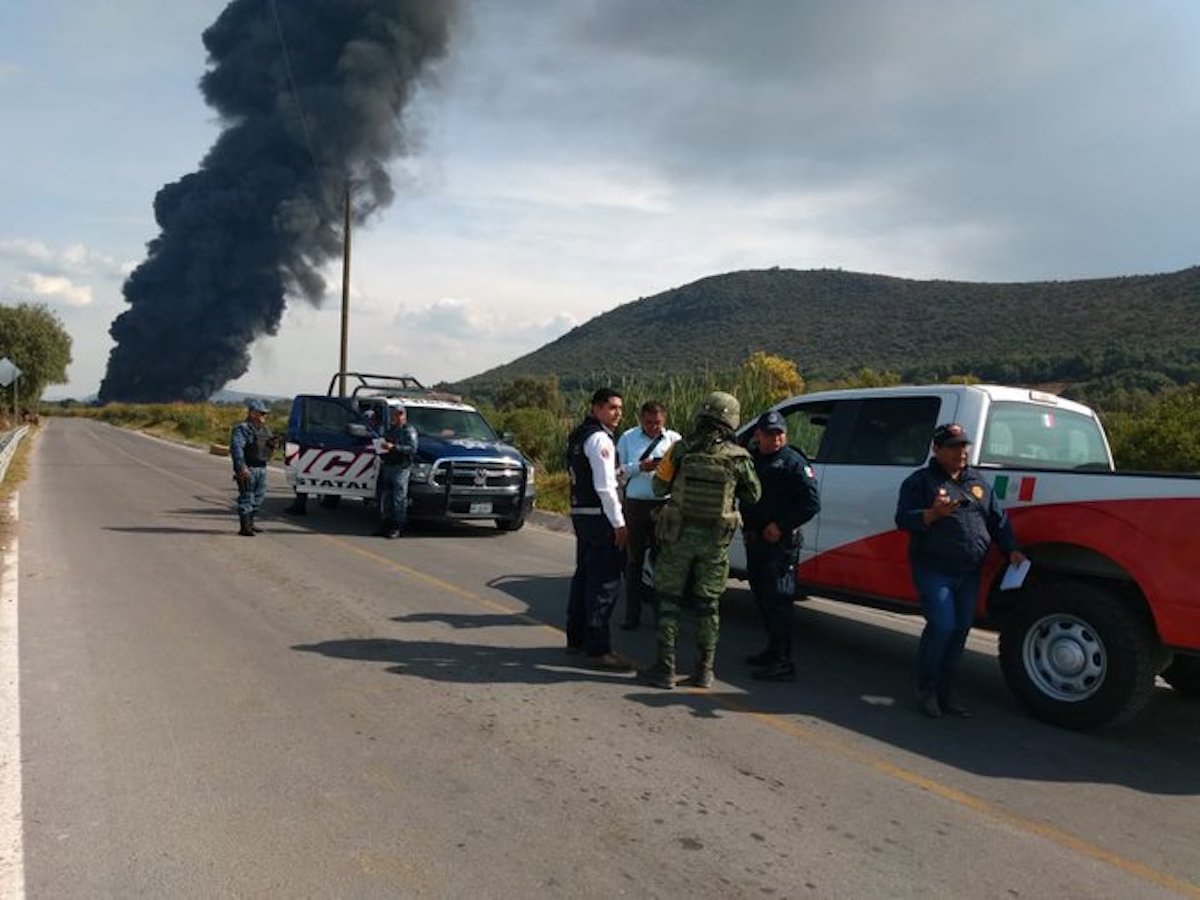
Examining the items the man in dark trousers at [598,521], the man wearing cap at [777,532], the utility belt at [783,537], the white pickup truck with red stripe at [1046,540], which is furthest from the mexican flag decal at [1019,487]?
the man in dark trousers at [598,521]

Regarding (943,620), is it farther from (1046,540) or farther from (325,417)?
(325,417)

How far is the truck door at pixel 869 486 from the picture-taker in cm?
640

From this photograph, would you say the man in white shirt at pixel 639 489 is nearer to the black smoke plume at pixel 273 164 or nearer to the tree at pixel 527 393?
the tree at pixel 527 393

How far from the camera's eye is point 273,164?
74.2 m

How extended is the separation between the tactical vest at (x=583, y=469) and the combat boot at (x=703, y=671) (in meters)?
1.14

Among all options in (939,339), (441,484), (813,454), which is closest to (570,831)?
(813,454)

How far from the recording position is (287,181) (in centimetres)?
7381

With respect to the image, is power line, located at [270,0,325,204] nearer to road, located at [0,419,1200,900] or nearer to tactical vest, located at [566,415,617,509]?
road, located at [0,419,1200,900]

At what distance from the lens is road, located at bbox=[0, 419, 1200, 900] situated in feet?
11.4

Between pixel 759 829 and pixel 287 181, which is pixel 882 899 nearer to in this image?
pixel 759 829

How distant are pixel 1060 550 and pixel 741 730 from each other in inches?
83.7

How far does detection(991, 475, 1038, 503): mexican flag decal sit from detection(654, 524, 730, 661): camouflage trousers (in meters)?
1.65

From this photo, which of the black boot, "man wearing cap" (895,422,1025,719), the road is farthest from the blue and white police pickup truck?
"man wearing cap" (895,422,1025,719)

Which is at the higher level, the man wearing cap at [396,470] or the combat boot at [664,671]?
the man wearing cap at [396,470]
